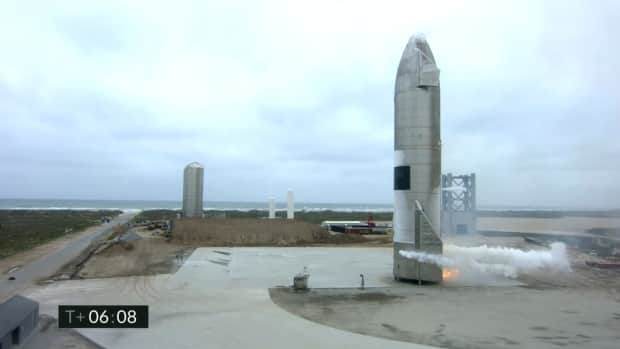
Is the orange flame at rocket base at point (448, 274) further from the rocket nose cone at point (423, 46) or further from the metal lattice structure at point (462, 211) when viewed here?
the metal lattice structure at point (462, 211)

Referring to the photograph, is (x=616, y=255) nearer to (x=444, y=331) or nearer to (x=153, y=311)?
(x=444, y=331)

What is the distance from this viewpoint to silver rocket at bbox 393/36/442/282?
23750 mm

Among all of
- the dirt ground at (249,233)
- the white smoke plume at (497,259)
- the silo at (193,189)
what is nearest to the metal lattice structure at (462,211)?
the dirt ground at (249,233)

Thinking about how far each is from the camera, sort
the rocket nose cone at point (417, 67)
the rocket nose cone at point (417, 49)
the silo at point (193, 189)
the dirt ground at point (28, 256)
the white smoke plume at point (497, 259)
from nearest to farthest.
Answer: the rocket nose cone at point (417, 67) → the rocket nose cone at point (417, 49) → the white smoke plume at point (497, 259) → the dirt ground at point (28, 256) → the silo at point (193, 189)

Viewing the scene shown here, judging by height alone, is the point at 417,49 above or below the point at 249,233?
above

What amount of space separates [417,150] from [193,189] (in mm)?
43982

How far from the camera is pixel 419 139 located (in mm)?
23922

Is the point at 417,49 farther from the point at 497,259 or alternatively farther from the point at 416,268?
the point at 497,259

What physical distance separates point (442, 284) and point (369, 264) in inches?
324

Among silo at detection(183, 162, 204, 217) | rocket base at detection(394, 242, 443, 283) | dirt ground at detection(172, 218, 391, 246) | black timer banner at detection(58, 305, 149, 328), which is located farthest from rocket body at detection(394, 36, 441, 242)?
silo at detection(183, 162, 204, 217)

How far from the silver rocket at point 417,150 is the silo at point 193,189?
140 feet

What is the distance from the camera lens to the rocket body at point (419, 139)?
78.2 feet

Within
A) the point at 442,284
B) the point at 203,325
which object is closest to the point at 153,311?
the point at 203,325

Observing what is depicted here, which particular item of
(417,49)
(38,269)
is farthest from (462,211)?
(38,269)
